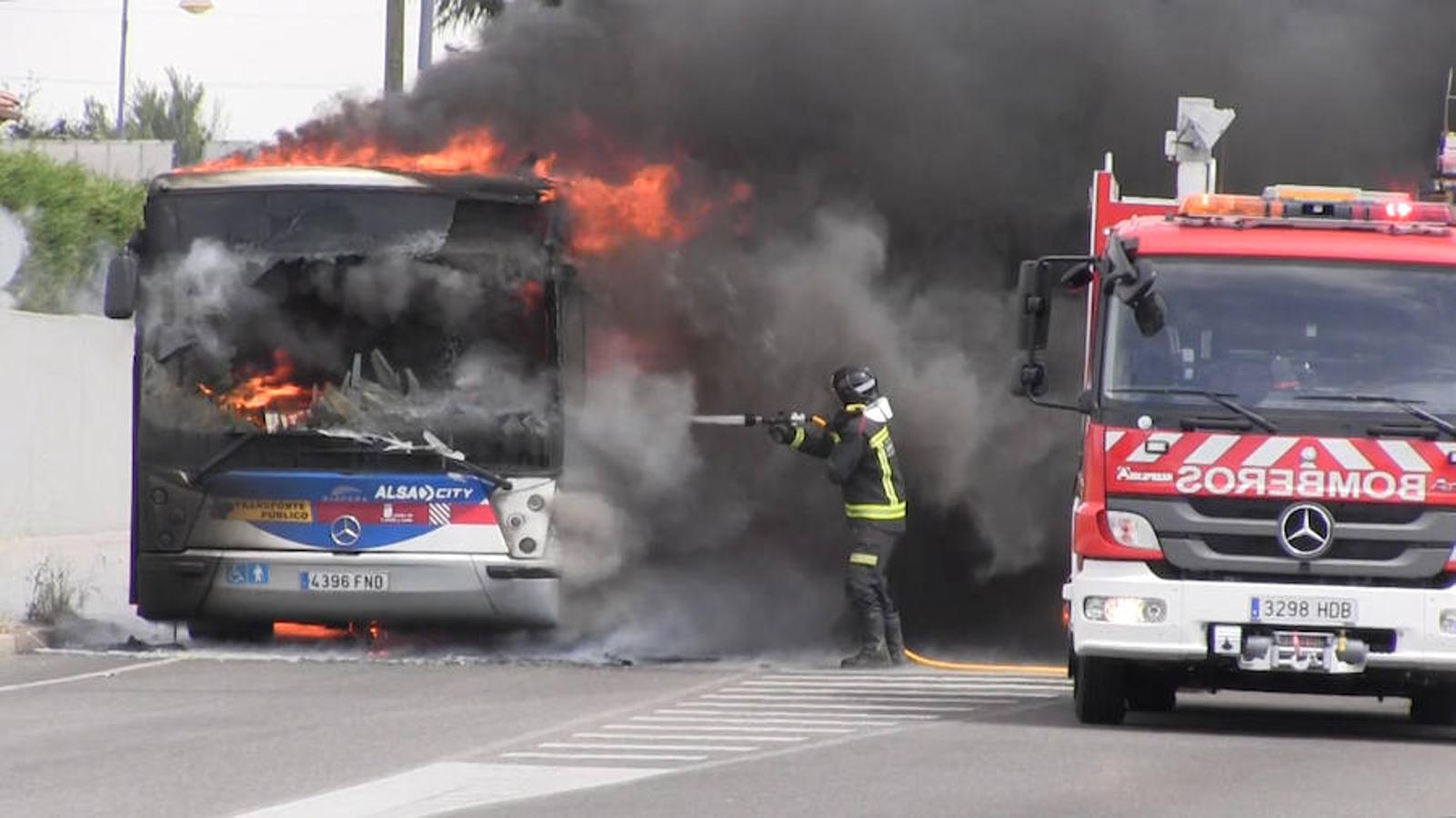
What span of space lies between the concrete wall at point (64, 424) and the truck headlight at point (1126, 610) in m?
14.3

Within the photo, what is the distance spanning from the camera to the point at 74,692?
46.4 ft

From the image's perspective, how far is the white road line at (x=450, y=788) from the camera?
31.8ft

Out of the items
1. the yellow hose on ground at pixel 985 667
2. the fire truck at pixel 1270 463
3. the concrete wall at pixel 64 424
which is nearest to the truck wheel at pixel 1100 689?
the fire truck at pixel 1270 463

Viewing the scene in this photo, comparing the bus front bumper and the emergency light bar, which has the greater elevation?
the emergency light bar

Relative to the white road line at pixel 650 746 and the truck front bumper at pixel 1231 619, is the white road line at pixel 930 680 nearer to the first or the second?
the truck front bumper at pixel 1231 619

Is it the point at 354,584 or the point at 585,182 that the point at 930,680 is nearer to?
the point at 354,584

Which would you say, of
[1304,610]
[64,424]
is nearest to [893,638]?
[1304,610]

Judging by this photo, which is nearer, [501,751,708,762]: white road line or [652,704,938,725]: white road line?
[501,751,708,762]: white road line

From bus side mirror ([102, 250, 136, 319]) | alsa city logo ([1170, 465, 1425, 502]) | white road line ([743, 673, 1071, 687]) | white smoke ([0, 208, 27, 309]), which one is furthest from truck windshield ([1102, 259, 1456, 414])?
white smoke ([0, 208, 27, 309])

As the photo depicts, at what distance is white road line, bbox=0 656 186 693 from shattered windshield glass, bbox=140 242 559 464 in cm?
132

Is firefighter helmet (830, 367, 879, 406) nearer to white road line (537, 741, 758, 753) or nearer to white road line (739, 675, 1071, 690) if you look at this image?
white road line (739, 675, 1071, 690)

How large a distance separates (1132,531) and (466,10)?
1831 centimetres

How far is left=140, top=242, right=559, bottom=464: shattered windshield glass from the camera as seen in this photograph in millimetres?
15773

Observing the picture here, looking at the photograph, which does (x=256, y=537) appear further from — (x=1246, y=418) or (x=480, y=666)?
(x=1246, y=418)
